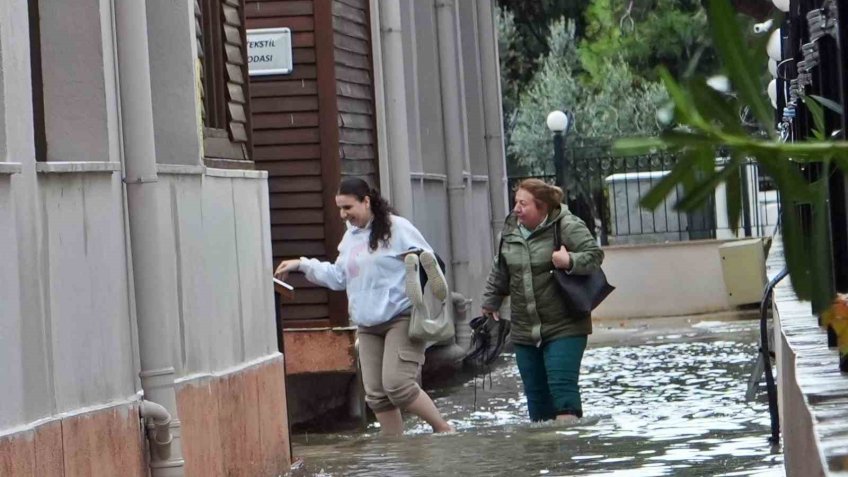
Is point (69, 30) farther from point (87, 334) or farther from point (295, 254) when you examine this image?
point (295, 254)

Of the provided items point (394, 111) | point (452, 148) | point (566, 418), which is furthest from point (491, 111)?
point (566, 418)

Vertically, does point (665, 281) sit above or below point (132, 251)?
below

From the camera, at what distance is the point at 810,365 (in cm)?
401

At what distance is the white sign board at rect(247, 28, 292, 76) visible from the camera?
1199 cm

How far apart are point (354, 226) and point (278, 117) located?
2.44 meters

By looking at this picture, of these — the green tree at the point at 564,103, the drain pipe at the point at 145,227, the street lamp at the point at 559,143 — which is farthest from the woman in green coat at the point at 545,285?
the green tree at the point at 564,103

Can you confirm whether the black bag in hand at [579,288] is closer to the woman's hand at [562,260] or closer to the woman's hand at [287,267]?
the woman's hand at [562,260]

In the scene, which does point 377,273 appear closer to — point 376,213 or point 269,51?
point 376,213

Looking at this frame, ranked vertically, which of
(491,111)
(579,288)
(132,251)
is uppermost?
(491,111)

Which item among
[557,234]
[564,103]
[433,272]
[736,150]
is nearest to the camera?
[736,150]

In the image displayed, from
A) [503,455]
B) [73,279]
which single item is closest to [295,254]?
[503,455]

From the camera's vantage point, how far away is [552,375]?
9.98 meters

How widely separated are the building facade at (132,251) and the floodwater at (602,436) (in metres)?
0.86

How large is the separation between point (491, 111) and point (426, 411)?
28.6 ft
